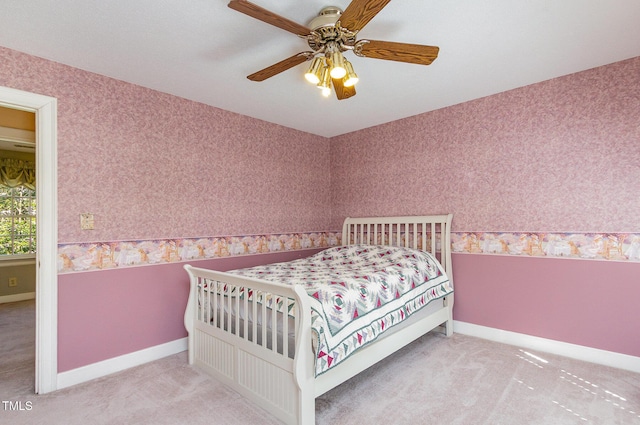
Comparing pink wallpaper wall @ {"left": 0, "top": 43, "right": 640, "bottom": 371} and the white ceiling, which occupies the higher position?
the white ceiling

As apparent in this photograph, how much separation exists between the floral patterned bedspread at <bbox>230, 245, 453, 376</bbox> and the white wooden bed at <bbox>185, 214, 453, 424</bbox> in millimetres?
101

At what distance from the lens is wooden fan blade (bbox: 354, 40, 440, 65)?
1.78 m

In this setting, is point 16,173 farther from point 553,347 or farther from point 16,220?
point 553,347

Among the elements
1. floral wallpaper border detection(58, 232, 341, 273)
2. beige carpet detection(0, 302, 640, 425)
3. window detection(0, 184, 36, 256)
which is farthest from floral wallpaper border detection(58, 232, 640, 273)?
window detection(0, 184, 36, 256)

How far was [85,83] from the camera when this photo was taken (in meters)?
2.59

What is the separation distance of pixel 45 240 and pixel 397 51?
2730mm

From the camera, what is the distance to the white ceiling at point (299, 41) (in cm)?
186

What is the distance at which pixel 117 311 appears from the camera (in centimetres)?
269

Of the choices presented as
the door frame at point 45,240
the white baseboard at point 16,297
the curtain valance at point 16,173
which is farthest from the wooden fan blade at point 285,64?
the white baseboard at point 16,297

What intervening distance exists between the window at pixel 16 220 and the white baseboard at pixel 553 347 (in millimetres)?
6474

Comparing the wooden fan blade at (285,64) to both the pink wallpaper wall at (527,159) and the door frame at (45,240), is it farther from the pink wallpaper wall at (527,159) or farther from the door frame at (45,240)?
the pink wallpaper wall at (527,159)

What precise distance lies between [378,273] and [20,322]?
171 inches

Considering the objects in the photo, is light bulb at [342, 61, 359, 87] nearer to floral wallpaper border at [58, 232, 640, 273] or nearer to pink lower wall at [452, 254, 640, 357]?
floral wallpaper border at [58, 232, 640, 273]

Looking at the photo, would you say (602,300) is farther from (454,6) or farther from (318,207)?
(318,207)
